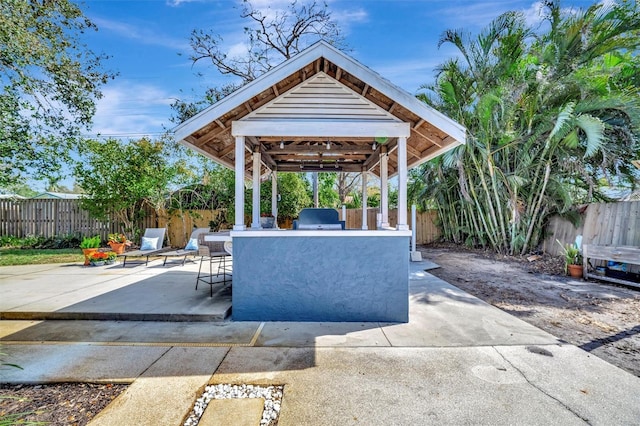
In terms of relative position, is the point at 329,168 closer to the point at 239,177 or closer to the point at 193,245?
the point at 239,177

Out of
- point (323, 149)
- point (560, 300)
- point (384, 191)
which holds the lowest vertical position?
point (560, 300)

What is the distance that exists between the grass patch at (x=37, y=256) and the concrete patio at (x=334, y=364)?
4.97 metres

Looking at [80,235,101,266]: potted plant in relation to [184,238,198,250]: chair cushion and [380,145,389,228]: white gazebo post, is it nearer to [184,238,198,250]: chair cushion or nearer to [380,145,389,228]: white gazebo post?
[184,238,198,250]: chair cushion

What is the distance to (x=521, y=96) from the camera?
333 inches

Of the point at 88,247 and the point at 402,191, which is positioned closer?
the point at 402,191

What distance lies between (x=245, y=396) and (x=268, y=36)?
44.3 ft

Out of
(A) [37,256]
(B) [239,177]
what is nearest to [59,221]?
(A) [37,256]

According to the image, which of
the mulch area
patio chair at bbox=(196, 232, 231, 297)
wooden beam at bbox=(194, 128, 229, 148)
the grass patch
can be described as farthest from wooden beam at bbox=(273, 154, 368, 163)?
the grass patch

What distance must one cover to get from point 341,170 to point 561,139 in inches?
241

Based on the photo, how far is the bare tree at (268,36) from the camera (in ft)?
38.8

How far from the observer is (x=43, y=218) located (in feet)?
38.8

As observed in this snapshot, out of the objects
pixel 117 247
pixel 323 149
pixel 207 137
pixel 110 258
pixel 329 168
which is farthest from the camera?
pixel 117 247

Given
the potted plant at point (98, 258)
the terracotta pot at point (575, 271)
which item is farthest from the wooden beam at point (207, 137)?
the terracotta pot at point (575, 271)

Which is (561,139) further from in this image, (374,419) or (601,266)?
(374,419)
